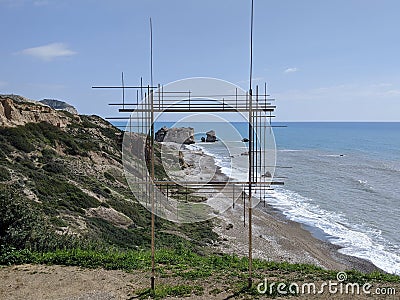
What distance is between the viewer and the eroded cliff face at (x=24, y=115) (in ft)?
95.4

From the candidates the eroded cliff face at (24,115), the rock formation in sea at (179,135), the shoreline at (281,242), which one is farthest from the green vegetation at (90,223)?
the rock formation in sea at (179,135)

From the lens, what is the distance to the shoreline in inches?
742

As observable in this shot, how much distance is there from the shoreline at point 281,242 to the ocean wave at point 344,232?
1.97 ft

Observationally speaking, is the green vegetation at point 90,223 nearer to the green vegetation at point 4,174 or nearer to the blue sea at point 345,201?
the green vegetation at point 4,174

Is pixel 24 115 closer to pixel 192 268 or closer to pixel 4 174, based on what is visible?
pixel 4 174

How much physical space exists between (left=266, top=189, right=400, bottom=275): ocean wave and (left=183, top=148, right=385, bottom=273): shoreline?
1.97 ft

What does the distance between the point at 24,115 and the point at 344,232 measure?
24.6 metres

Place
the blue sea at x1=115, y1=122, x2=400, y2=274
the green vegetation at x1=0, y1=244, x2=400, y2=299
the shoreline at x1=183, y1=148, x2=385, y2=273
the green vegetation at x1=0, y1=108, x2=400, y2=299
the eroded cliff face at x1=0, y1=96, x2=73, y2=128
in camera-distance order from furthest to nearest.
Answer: the eroded cliff face at x1=0, y1=96, x2=73, y2=128, the blue sea at x1=115, y1=122, x2=400, y2=274, the shoreline at x1=183, y1=148, x2=385, y2=273, the green vegetation at x1=0, y1=108, x2=400, y2=299, the green vegetation at x1=0, y1=244, x2=400, y2=299

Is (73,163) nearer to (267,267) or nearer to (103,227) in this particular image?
(103,227)

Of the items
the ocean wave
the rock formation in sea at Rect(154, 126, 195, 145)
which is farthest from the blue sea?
the rock formation in sea at Rect(154, 126, 195, 145)

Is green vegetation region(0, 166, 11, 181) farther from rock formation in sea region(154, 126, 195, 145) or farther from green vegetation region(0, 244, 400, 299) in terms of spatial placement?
green vegetation region(0, 244, 400, 299)

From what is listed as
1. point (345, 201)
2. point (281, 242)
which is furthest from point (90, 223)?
point (345, 201)

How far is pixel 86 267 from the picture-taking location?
10312 mm

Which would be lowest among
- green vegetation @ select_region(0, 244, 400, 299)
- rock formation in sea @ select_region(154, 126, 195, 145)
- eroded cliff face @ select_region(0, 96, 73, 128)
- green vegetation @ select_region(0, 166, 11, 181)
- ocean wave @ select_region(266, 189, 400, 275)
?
ocean wave @ select_region(266, 189, 400, 275)
